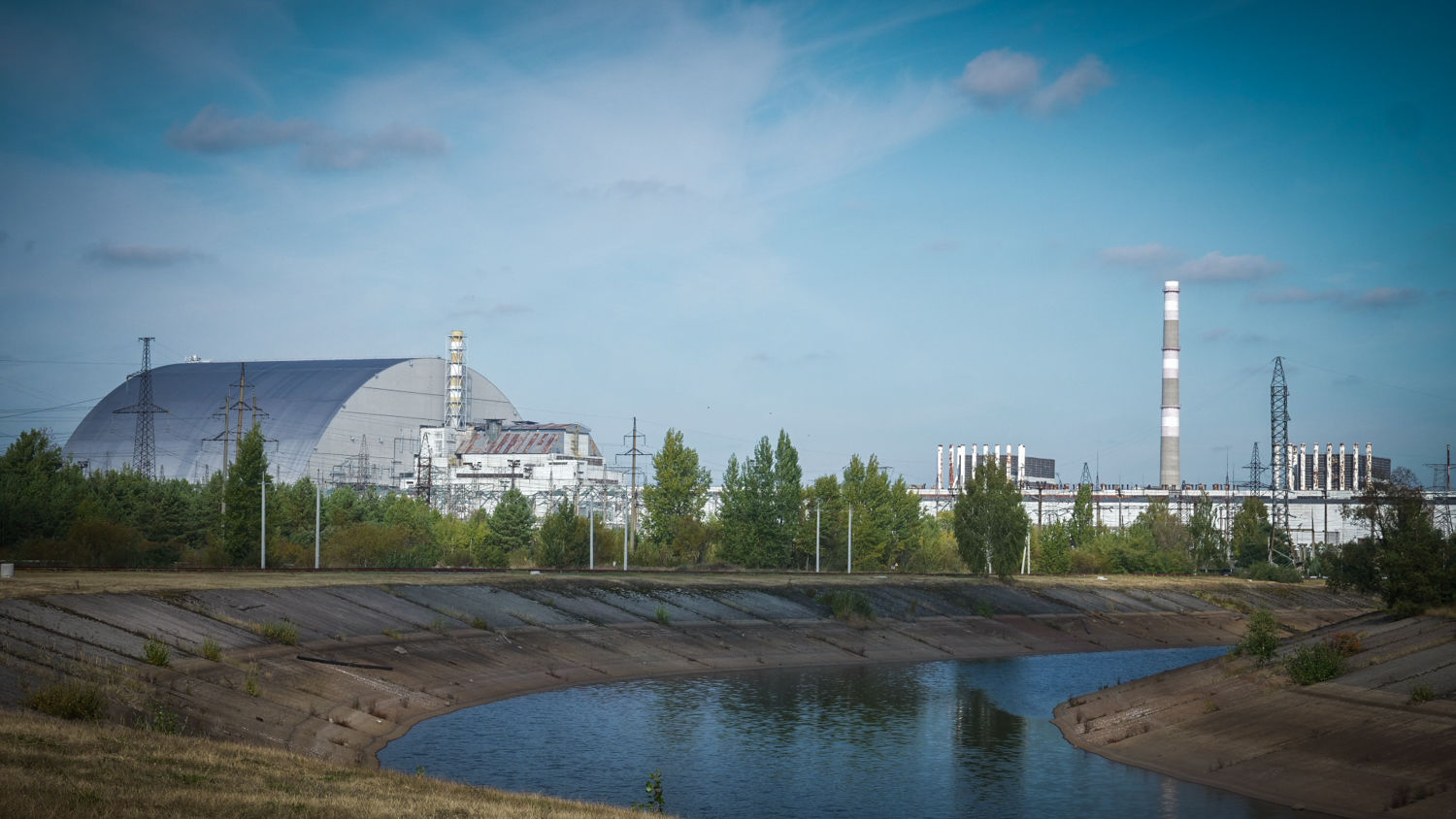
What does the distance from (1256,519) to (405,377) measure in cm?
10010

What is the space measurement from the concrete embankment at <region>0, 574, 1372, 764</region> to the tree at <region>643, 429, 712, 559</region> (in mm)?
22551

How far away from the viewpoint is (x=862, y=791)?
101 feet

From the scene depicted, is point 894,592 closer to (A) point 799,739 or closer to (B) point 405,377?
(A) point 799,739

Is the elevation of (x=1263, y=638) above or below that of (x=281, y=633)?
above

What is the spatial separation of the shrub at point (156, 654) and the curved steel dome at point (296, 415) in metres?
109

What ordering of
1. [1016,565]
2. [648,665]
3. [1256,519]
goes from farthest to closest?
[1256,519]
[1016,565]
[648,665]

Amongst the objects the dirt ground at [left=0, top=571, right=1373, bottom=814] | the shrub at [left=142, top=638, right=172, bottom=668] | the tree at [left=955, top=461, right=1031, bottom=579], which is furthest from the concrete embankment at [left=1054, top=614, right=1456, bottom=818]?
→ the tree at [left=955, top=461, right=1031, bottom=579]

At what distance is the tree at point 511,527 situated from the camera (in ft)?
310

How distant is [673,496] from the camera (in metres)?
101

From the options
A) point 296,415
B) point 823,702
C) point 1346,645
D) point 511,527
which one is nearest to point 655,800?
point 823,702

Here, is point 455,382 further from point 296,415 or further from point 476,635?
point 476,635

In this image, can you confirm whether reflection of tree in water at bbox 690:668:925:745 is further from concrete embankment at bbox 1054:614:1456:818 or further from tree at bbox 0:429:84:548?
tree at bbox 0:429:84:548

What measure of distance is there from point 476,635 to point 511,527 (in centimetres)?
4629

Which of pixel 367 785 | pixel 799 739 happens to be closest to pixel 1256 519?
pixel 799 739
